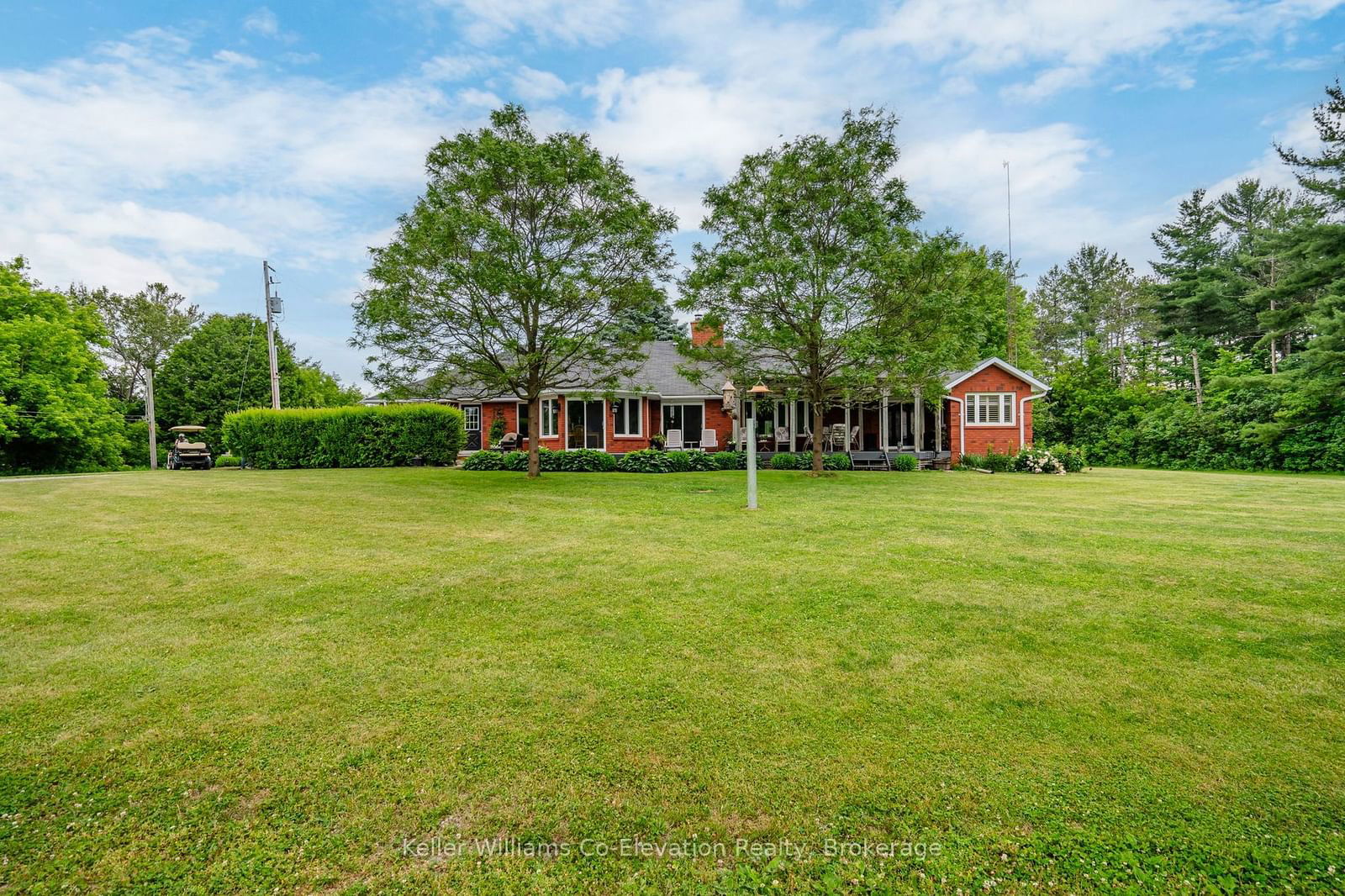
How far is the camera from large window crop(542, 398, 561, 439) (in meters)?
21.4

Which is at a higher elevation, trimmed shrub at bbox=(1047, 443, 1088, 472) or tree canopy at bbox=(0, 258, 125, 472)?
tree canopy at bbox=(0, 258, 125, 472)

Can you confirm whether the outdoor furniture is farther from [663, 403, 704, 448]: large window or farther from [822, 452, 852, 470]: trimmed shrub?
[663, 403, 704, 448]: large window

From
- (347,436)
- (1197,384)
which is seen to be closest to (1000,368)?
(1197,384)

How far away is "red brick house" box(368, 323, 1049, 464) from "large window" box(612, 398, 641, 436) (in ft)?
0.10

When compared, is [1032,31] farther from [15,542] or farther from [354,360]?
[15,542]

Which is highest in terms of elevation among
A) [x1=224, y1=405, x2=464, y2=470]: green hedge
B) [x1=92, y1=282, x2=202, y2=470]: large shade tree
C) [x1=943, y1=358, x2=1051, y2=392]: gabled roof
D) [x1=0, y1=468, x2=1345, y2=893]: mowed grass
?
[x1=92, y1=282, x2=202, y2=470]: large shade tree

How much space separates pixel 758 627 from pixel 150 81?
49.1 ft

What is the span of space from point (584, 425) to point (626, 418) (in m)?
1.68

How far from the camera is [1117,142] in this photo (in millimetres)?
14930

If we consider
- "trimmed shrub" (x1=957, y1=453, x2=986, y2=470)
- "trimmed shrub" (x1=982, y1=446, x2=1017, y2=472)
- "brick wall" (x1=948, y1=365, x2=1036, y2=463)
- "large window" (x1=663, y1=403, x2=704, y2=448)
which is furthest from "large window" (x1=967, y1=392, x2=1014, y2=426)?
"large window" (x1=663, y1=403, x2=704, y2=448)

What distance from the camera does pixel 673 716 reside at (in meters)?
2.70

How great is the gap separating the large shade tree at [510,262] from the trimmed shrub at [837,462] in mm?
7661

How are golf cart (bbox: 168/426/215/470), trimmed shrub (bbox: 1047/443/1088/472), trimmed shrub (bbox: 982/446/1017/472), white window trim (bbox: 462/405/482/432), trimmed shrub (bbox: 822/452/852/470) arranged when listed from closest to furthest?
trimmed shrub (bbox: 822/452/852/470) → trimmed shrub (bbox: 982/446/1017/472) → trimmed shrub (bbox: 1047/443/1088/472) → golf cart (bbox: 168/426/215/470) → white window trim (bbox: 462/405/482/432)

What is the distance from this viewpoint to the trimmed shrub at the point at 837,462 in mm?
17578
